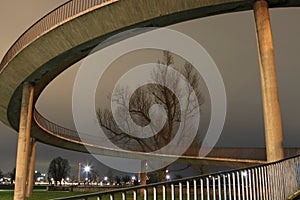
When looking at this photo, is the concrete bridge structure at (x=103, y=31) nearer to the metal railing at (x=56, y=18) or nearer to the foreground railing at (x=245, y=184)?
the metal railing at (x=56, y=18)

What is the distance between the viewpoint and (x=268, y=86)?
13.7 meters

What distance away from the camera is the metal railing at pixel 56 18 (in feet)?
48.1

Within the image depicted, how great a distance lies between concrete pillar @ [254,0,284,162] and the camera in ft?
43.3

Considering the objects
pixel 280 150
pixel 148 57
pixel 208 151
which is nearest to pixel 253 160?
pixel 208 151

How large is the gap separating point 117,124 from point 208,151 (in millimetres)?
15813

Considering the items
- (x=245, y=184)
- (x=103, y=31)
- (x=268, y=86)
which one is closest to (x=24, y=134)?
(x=103, y=31)

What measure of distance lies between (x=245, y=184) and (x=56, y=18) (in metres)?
12.6

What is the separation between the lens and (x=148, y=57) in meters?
28.6

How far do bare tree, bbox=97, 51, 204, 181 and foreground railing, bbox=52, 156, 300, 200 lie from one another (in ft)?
51.9

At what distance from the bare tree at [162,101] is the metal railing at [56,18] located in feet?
37.7

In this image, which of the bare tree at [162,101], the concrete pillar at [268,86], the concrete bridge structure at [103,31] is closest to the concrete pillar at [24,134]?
A: the concrete bridge structure at [103,31]

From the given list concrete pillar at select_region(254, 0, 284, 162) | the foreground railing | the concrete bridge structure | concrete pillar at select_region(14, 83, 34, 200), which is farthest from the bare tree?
the foreground railing

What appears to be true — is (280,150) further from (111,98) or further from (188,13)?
(111,98)

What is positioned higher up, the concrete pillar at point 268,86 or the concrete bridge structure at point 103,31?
the concrete bridge structure at point 103,31
